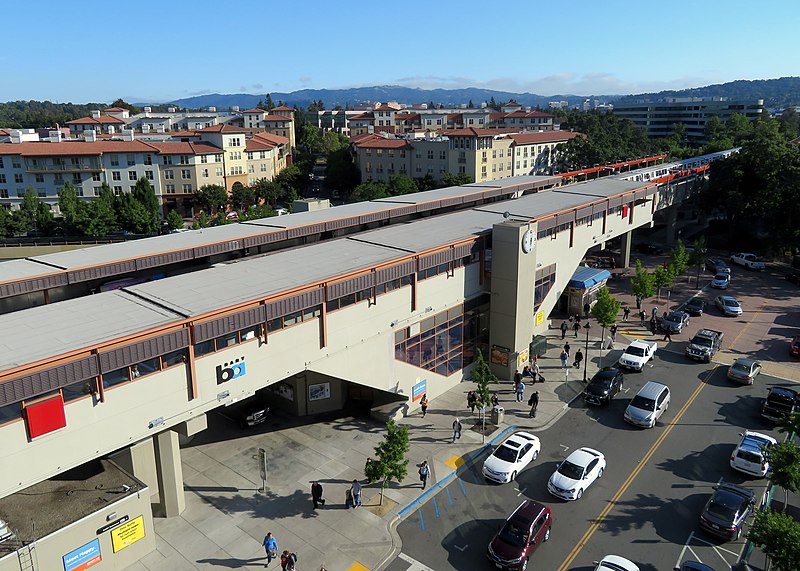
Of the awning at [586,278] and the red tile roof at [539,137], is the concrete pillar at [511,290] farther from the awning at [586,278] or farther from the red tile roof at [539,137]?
the red tile roof at [539,137]

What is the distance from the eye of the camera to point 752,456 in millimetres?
24094

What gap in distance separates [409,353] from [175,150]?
2820 inches

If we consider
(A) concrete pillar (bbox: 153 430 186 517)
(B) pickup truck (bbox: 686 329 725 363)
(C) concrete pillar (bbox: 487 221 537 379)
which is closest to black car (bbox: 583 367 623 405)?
(C) concrete pillar (bbox: 487 221 537 379)

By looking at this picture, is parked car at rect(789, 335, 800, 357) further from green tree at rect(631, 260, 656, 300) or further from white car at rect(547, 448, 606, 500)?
white car at rect(547, 448, 606, 500)

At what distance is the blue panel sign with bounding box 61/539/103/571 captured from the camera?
58.0 ft

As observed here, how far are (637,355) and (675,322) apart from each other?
24.4 ft

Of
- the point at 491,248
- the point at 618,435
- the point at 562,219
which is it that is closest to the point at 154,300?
the point at 491,248

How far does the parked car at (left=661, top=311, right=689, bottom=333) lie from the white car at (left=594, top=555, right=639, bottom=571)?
24.7 metres

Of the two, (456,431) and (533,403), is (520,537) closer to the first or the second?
(456,431)

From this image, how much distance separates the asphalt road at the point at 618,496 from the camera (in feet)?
65.7

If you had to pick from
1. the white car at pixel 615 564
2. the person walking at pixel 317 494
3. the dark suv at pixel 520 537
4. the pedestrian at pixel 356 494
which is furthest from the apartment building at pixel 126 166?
the white car at pixel 615 564

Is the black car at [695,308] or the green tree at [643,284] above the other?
the green tree at [643,284]

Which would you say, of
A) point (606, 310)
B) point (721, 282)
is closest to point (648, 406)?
point (606, 310)

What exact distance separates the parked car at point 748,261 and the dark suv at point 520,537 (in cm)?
4768
